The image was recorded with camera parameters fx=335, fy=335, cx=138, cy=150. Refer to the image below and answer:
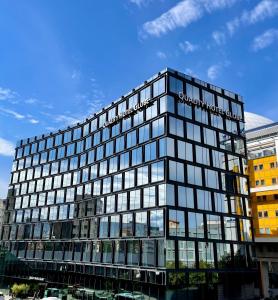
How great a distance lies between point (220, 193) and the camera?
5278cm

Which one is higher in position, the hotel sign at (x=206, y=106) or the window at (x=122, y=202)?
the hotel sign at (x=206, y=106)

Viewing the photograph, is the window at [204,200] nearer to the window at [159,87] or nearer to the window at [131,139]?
the window at [131,139]

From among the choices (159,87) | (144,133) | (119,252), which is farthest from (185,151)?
(119,252)

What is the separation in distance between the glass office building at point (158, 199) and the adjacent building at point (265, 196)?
1272 centimetres

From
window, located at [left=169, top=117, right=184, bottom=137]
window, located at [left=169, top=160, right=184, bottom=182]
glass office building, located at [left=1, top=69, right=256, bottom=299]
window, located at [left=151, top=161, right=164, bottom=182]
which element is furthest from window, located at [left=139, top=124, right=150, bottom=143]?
window, located at [left=169, top=160, right=184, bottom=182]

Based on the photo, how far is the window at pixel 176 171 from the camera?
155 feet

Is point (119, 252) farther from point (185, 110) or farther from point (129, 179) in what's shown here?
point (185, 110)

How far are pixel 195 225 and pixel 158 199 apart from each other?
663 centimetres

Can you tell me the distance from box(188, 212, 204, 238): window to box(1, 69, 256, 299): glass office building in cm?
14

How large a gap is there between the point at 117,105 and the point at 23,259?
40571 mm

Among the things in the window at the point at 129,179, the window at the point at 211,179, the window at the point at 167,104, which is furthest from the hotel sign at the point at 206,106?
the window at the point at 129,179

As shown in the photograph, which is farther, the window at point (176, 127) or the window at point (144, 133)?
the window at point (144, 133)

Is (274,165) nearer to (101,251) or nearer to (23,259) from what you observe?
(101,251)

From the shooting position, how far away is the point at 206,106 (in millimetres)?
55500
